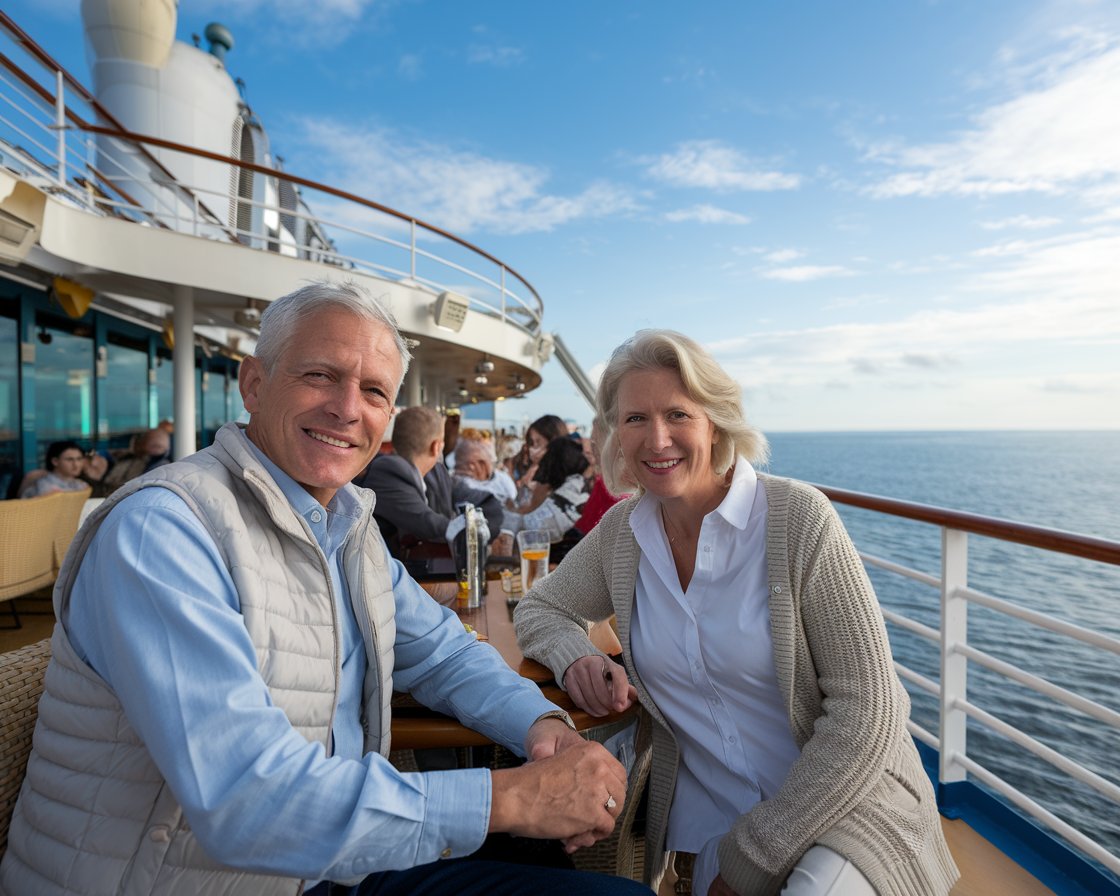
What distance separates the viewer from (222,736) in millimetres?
708

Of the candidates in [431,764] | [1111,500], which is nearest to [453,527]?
[431,764]

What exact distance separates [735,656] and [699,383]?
544mm

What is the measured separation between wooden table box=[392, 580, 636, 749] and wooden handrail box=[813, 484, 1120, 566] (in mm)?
1052

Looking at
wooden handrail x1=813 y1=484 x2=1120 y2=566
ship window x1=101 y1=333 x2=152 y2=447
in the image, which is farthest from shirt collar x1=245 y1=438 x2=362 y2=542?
ship window x1=101 y1=333 x2=152 y2=447

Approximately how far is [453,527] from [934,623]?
13144 millimetres

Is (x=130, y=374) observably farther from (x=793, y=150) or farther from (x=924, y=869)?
(x=793, y=150)

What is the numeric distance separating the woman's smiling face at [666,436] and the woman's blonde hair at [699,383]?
20mm

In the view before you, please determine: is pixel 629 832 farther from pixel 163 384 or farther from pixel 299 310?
pixel 163 384

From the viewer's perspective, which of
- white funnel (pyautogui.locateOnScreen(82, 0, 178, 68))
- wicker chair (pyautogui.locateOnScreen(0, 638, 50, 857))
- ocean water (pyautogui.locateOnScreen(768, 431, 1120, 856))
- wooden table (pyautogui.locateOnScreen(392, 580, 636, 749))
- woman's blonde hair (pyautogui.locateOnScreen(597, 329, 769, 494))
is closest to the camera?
wicker chair (pyautogui.locateOnScreen(0, 638, 50, 857))

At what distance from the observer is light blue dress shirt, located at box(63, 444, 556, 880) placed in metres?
0.70

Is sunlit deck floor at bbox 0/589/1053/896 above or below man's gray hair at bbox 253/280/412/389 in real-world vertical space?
below

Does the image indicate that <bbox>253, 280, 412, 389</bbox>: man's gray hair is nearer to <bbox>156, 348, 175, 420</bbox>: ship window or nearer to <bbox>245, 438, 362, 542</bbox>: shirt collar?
<bbox>245, 438, 362, 542</bbox>: shirt collar

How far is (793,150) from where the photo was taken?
24.3m

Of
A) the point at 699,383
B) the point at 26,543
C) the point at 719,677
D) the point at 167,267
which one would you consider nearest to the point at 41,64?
the point at 167,267
